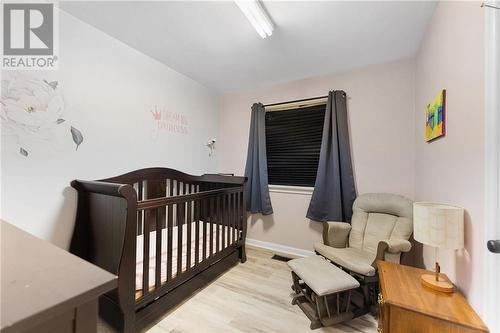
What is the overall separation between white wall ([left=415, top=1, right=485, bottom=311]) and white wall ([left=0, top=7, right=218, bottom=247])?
2.52 metres

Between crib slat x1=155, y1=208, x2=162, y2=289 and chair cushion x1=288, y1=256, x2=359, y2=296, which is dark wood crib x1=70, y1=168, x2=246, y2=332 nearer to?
crib slat x1=155, y1=208, x2=162, y2=289

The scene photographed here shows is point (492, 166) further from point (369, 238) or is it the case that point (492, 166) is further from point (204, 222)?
point (204, 222)

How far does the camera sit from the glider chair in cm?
169

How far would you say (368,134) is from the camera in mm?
2453

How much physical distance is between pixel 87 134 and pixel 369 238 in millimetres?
2751

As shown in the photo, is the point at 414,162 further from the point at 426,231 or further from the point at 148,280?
the point at 148,280

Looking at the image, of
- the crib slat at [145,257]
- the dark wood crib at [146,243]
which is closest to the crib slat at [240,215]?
the dark wood crib at [146,243]

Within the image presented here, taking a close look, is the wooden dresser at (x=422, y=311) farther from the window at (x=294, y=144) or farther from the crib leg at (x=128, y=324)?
the window at (x=294, y=144)

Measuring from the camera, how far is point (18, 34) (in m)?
1.50

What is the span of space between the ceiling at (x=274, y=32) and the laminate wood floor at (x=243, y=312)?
230cm

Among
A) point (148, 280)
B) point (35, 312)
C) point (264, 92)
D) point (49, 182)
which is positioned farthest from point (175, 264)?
point (264, 92)

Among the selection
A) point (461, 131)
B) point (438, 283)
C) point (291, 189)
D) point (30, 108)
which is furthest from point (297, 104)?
point (30, 108)

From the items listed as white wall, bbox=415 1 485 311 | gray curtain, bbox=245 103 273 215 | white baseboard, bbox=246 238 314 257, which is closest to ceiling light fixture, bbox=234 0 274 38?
white wall, bbox=415 1 485 311

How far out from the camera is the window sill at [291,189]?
279 centimetres
